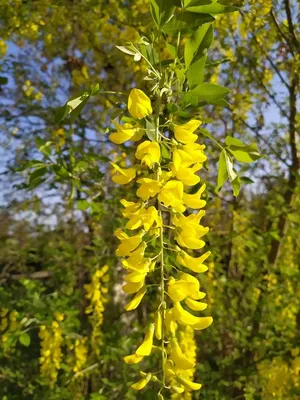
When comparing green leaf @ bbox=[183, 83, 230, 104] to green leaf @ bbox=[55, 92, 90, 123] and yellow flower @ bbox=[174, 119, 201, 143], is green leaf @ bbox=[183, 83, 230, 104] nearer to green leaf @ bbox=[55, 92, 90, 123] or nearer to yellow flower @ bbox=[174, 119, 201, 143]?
yellow flower @ bbox=[174, 119, 201, 143]

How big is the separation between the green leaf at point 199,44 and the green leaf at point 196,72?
0.03 ft

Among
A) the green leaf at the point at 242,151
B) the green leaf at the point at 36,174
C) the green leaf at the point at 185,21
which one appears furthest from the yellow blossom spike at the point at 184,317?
the green leaf at the point at 36,174

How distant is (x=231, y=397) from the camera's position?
125 inches

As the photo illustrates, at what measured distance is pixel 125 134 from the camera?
2.86 ft

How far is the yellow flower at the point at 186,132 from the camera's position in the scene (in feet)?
2.88

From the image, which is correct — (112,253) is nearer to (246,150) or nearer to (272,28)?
(272,28)

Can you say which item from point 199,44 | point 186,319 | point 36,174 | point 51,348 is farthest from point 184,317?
point 51,348

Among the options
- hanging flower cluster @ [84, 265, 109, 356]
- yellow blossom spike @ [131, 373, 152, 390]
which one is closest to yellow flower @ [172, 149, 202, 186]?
yellow blossom spike @ [131, 373, 152, 390]

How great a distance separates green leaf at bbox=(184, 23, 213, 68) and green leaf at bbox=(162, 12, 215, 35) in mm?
16

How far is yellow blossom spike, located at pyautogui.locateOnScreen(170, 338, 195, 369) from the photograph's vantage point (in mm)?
878

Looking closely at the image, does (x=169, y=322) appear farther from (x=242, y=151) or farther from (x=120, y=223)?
(x=120, y=223)

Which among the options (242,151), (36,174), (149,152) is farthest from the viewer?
(36,174)

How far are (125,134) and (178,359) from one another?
0.37 meters

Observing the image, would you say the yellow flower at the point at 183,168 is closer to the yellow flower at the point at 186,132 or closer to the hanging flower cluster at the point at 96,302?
the yellow flower at the point at 186,132
